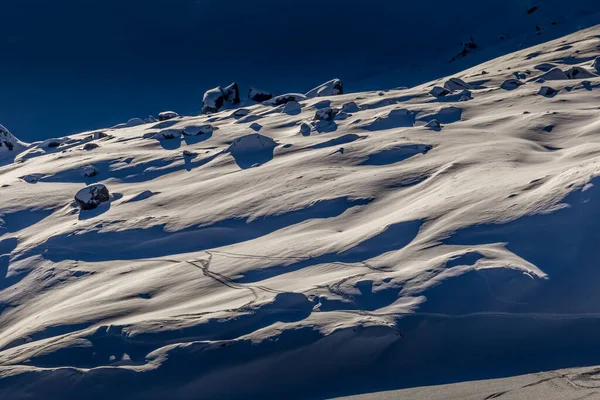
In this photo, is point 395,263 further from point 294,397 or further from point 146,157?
point 146,157

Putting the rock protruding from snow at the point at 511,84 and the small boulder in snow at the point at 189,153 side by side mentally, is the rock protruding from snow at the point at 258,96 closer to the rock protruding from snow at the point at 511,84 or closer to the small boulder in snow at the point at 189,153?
the rock protruding from snow at the point at 511,84

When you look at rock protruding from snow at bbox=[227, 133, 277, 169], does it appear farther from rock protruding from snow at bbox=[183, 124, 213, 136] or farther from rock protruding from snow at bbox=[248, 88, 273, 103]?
rock protruding from snow at bbox=[248, 88, 273, 103]

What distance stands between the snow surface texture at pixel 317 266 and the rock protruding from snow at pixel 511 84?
2.32 metres

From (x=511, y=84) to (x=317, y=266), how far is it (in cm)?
812

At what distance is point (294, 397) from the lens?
4434mm

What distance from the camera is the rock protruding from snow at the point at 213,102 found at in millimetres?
16891

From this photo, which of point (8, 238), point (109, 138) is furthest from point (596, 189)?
point (109, 138)

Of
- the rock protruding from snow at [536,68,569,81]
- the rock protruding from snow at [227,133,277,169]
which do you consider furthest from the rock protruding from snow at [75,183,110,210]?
the rock protruding from snow at [536,68,569,81]

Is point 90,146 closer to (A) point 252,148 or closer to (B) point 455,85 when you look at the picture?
(A) point 252,148

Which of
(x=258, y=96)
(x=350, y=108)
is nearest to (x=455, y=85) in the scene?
(x=350, y=108)

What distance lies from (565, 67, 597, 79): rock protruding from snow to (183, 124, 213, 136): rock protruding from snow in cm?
598

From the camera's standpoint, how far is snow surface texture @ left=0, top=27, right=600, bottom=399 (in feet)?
15.2

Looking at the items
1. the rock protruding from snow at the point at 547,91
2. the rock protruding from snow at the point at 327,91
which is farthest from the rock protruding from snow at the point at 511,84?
the rock protruding from snow at the point at 327,91

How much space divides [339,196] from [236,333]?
112 inches
